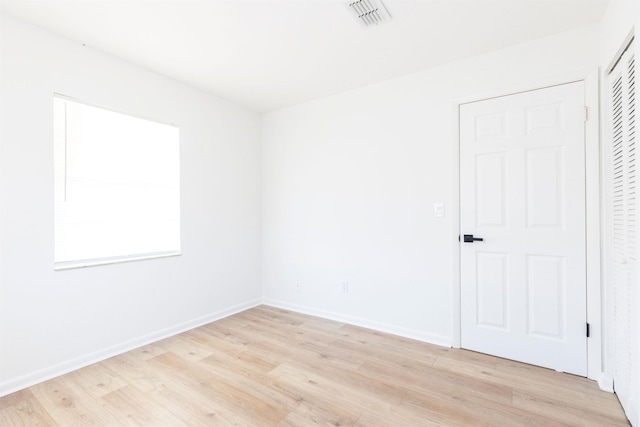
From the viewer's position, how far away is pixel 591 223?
214 cm

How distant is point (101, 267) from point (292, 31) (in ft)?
8.10

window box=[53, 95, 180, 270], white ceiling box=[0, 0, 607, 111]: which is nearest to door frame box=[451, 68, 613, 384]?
white ceiling box=[0, 0, 607, 111]

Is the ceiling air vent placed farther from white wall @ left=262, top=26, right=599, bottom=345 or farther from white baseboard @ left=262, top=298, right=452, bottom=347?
white baseboard @ left=262, top=298, right=452, bottom=347

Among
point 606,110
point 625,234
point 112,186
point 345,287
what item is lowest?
point 345,287

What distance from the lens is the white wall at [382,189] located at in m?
2.57

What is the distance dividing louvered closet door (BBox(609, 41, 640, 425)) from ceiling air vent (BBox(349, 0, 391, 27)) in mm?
1429

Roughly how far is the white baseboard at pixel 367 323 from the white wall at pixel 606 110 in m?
1.15

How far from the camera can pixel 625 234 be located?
1.75 m

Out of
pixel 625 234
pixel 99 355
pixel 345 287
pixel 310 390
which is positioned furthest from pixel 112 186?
pixel 625 234

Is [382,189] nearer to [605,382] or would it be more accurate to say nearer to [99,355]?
[605,382]

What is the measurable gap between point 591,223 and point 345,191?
207 cm

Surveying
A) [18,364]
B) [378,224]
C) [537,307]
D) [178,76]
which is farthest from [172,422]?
[178,76]

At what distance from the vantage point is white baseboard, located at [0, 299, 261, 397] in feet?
6.79

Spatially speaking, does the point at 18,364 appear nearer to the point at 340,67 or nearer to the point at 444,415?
the point at 444,415
